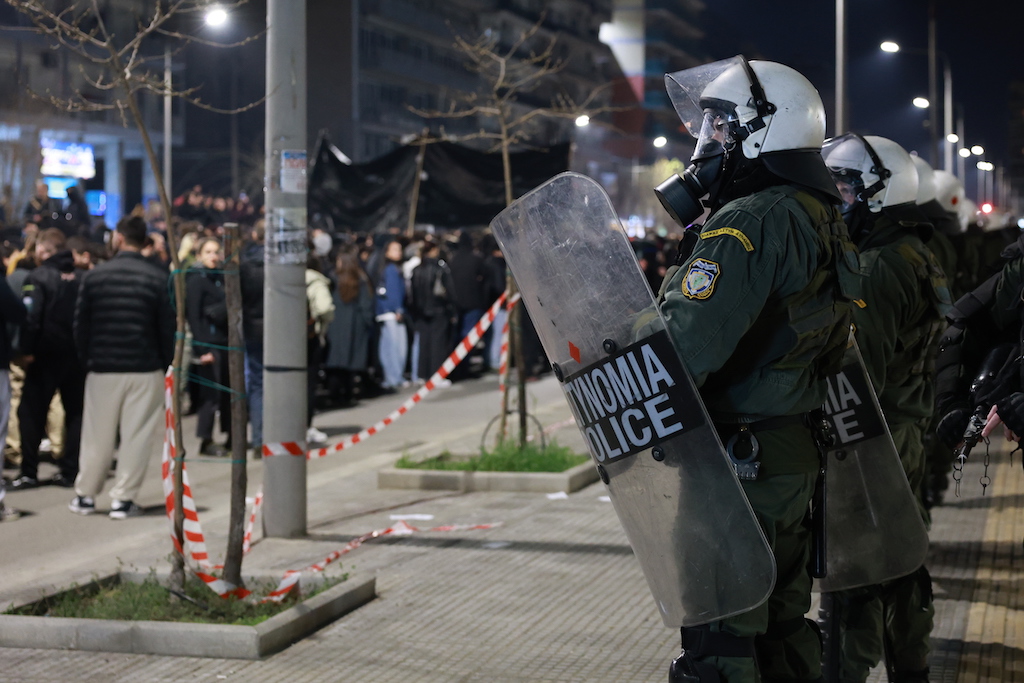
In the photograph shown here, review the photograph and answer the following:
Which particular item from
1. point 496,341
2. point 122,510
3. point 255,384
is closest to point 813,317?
point 122,510

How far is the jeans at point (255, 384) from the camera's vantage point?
1155 cm

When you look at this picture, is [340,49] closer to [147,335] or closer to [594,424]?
[147,335]

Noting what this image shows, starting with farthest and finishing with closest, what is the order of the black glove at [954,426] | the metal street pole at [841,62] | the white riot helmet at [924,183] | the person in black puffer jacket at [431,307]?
the metal street pole at [841,62] < the person in black puffer jacket at [431,307] < the white riot helmet at [924,183] < the black glove at [954,426]

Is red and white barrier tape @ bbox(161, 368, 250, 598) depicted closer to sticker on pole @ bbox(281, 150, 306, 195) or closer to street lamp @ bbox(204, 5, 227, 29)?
sticker on pole @ bbox(281, 150, 306, 195)

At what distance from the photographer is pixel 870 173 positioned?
517cm

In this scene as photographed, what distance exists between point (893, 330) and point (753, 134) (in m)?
1.43

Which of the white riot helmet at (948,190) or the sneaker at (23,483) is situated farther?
the sneaker at (23,483)

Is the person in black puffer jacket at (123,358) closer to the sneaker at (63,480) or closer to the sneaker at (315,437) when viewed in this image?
the sneaker at (63,480)

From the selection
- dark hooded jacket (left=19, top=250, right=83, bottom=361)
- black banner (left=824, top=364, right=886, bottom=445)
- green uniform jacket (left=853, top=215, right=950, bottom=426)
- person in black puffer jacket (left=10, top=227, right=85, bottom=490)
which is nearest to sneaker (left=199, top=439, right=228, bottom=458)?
person in black puffer jacket (left=10, top=227, right=85, bottom=490)

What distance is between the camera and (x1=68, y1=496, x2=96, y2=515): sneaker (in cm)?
898

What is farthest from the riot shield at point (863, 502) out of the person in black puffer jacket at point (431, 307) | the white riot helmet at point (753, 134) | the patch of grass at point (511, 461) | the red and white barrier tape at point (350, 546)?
the person in black puffer jacket at point (431, 307)

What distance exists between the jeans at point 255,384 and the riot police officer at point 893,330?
23.8 ft

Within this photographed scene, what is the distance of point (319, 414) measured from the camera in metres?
15.0

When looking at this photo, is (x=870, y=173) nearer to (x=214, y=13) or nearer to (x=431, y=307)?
(x=214, y=13)
